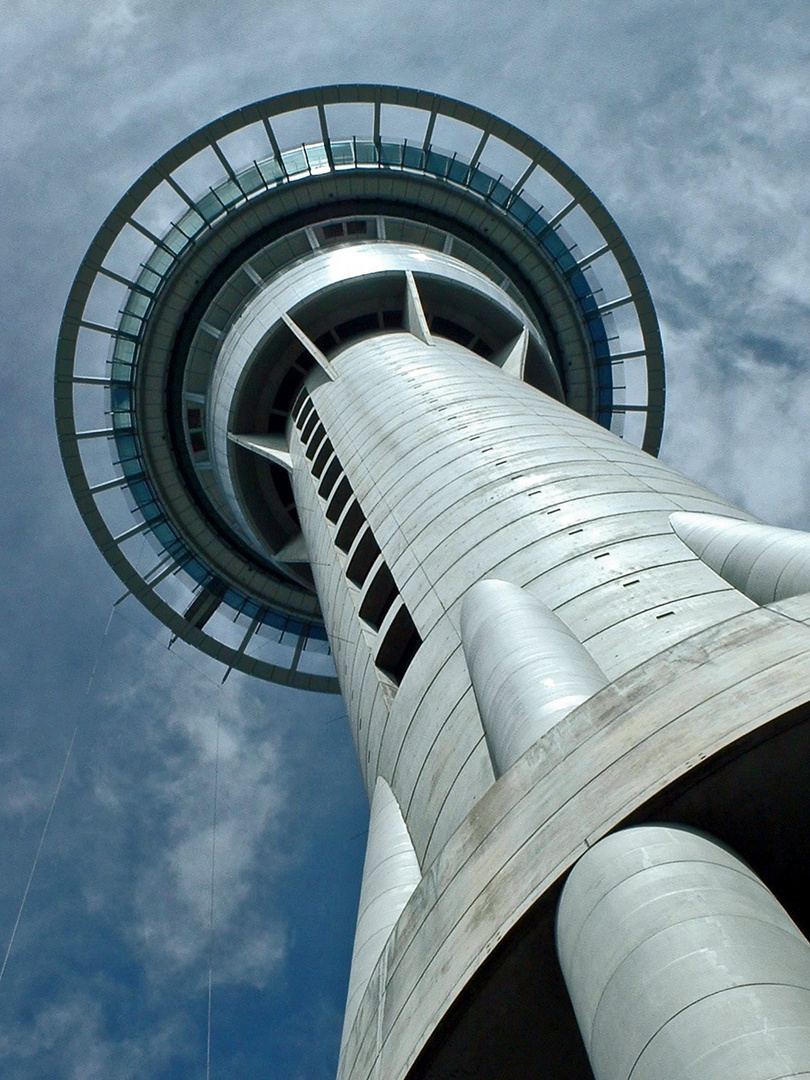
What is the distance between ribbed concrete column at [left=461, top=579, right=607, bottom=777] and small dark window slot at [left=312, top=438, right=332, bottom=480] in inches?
603

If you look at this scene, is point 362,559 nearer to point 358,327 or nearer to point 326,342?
point 326,342

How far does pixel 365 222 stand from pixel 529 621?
1146 inches

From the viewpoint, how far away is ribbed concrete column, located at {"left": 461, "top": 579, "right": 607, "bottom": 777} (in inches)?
317

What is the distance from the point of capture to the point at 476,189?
36500 millimetres

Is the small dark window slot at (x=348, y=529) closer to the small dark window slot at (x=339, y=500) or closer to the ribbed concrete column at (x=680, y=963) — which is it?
the small dark window slot at (x=339, y=500)

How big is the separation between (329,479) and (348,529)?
3.87 metres

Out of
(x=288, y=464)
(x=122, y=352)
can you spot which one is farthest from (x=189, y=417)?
(x=288, y=464)

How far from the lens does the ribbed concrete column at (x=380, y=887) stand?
1013cm

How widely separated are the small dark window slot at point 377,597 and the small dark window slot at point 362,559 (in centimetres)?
170

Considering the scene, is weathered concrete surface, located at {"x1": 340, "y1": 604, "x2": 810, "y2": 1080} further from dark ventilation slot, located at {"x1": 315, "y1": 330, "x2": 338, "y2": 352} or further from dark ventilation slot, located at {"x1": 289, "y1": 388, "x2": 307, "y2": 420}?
dark ventilation slot, located at {"x1": 315, "y1": 330, "x2": 338, "y2": 352}

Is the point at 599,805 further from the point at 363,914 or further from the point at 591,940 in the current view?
the point at 363,914

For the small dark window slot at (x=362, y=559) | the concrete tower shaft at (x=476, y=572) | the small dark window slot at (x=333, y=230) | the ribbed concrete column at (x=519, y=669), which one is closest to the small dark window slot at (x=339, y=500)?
the concrete tower shaft at (x=476, y=572)

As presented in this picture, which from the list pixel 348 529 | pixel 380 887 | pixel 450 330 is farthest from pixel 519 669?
pixel 450 330

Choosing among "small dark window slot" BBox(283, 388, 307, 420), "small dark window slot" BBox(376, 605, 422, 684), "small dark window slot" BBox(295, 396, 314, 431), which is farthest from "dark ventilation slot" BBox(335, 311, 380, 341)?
"small dark window slot" BBox(376, 605, 422, 684)
